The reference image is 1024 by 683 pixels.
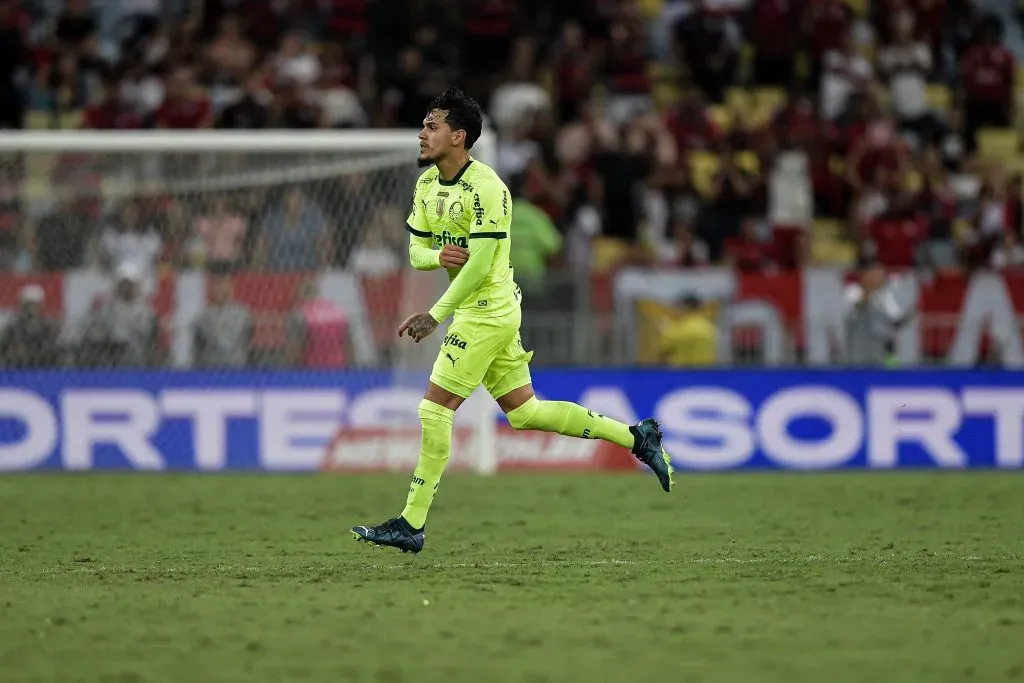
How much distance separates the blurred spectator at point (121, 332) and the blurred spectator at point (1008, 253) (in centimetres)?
909

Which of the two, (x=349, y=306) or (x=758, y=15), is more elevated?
(x=758, y=15)

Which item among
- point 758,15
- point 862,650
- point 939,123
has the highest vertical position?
point 758,15

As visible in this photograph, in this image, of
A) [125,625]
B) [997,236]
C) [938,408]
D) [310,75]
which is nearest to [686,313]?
[938,408]

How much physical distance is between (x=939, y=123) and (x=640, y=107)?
3781 mm

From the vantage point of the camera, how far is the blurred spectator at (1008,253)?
1903 cm

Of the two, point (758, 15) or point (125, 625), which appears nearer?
point (125, 625)

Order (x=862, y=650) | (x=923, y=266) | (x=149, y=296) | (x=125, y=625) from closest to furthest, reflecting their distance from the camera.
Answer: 1. (x=862, y=650)
2. (x=125, y=625)
3. (x=149, y=296)
4. (x=923, y=266)

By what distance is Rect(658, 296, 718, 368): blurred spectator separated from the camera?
56.1 ft

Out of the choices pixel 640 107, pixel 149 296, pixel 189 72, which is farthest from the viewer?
pixel 640 107

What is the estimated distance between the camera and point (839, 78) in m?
21.9

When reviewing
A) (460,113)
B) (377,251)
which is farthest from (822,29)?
(460,113)

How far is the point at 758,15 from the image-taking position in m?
22.2

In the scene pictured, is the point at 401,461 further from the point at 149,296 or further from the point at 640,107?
the point at 640,107

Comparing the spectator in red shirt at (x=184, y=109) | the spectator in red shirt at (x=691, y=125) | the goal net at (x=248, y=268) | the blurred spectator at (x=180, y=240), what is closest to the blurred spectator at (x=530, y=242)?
the goal net at (x=248, y=268)
